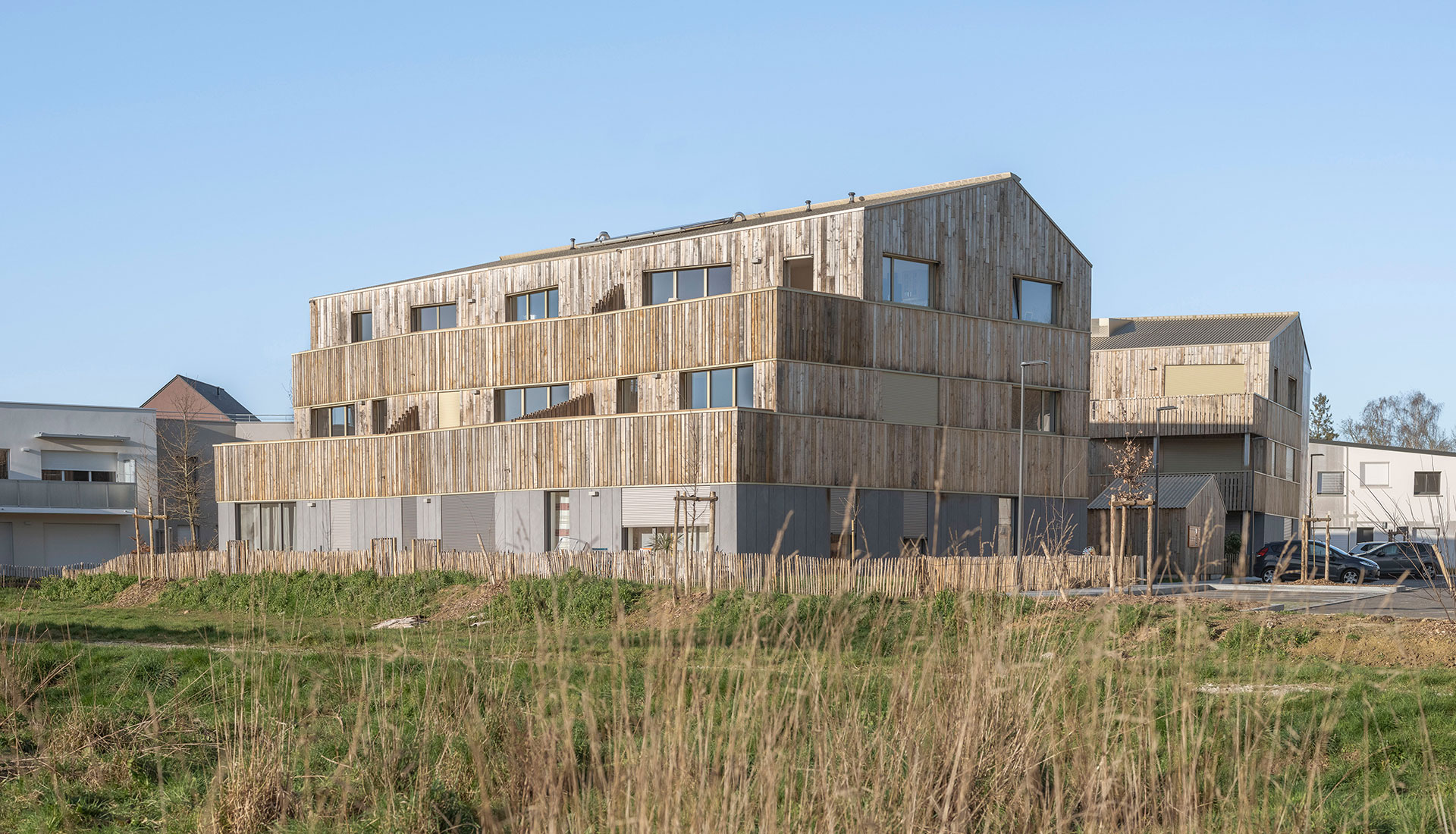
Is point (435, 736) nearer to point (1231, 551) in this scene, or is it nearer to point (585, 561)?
point (585, 561)

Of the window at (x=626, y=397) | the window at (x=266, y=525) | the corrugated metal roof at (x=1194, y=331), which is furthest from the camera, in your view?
the corrugated metal roof at (x=1194, y=331)

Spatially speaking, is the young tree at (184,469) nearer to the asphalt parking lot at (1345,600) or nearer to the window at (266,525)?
the window at (266,525)

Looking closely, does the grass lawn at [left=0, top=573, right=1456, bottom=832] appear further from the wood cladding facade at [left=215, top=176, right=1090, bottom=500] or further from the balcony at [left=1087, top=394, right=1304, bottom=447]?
the balcony at [left=1087, top=394, right=1304, bottom=447]

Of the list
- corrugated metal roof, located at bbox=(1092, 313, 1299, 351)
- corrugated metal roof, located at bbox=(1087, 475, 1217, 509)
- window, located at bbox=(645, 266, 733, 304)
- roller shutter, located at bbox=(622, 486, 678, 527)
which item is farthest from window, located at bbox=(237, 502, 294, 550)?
corrugated metal roof, located at bbox=(1092, 313, 1299, 351)

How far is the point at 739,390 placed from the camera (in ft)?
99.9

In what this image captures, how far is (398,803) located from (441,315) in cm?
3175

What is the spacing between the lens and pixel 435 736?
24.2ft

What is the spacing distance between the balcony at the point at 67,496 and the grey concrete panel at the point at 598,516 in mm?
24940

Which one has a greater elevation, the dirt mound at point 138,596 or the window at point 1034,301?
the window at point 1034,301

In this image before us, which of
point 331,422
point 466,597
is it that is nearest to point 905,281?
point 466,597

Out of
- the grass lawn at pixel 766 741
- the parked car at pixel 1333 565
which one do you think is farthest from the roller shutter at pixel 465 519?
the grass lawn at pixel 766 741

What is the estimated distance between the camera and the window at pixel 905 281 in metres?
31.5

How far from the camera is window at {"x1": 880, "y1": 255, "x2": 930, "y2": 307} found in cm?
3153

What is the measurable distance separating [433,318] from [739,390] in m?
11.4
